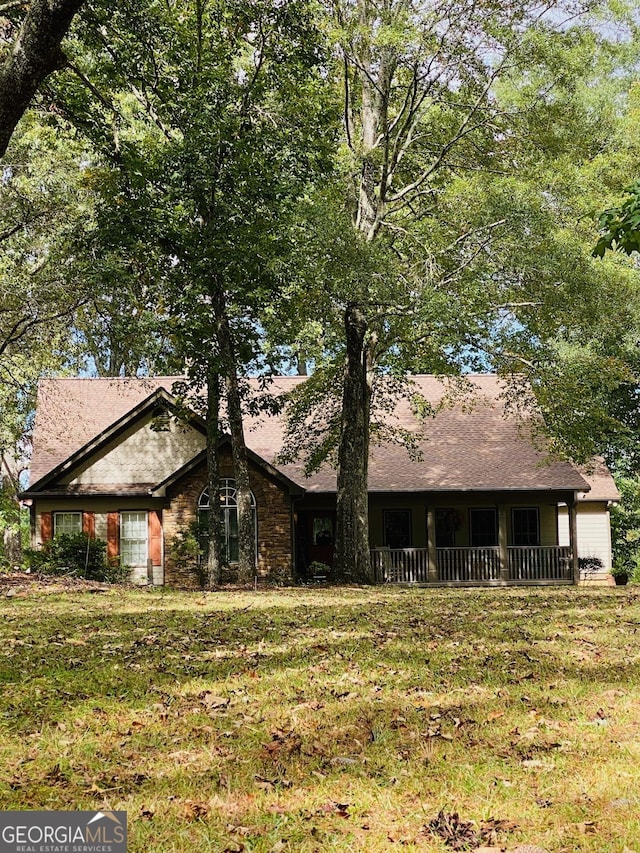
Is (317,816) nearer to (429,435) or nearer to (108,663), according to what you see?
(108,663)

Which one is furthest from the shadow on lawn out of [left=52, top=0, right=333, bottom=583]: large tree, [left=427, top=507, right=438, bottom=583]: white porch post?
[left=427, top=507, right=438, bottom=583]: white porch post

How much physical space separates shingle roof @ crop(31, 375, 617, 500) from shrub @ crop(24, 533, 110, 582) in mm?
3060

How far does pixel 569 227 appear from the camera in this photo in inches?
827

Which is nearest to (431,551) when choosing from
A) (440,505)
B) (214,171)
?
(440,505)

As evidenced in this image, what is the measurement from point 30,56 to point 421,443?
2205 cm

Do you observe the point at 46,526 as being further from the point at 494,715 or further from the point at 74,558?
the point at 494,715

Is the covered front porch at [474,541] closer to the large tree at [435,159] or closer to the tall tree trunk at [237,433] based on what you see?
the large tree at [435,159]

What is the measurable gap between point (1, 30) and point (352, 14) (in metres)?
9.99

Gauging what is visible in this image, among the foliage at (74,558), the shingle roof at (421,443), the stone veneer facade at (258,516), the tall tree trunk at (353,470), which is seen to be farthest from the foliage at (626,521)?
the foliage at (74,558)

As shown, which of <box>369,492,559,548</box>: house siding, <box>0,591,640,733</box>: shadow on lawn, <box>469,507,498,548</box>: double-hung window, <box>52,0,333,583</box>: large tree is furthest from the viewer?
<box>469,507,498,548</box>: double-hung window

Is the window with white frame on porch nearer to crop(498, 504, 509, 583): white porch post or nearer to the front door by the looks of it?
the front door

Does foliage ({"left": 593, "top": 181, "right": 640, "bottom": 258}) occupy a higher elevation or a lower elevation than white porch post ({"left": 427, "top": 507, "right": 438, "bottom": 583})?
higher

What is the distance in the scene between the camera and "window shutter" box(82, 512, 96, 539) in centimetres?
2527

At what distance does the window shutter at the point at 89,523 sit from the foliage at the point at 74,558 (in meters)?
0.75
